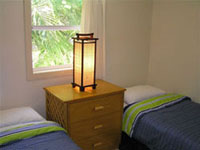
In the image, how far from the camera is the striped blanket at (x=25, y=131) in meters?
1.70

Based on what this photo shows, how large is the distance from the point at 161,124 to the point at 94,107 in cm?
62

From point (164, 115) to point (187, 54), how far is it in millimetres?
908

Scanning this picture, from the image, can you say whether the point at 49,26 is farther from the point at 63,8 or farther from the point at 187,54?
the point at 187,54

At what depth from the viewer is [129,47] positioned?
3.02m

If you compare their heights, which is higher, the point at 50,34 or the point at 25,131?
the point at 50,34

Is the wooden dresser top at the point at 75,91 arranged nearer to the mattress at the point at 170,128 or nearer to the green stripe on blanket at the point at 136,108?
the green stripe on blanket at the point at 136,108

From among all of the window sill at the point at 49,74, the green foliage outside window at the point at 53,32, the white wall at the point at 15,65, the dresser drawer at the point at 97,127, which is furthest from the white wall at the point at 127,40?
the white wall at the point at 15,65

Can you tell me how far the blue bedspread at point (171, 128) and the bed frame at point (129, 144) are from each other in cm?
7

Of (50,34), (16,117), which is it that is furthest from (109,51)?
(16,117)

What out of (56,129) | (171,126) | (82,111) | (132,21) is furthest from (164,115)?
(132,21)

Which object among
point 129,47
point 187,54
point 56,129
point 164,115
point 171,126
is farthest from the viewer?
point 129,47

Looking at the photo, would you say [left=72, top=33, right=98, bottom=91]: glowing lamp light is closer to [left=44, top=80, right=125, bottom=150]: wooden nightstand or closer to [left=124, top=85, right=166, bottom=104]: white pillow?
[left=44, top=80, right=125, bottom=150]: wooden nightstand

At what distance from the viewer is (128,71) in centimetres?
309

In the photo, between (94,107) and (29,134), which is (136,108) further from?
(29,134)
